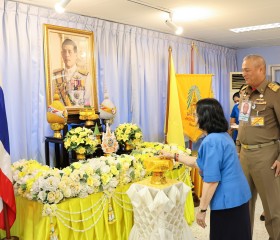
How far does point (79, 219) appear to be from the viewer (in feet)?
8.32

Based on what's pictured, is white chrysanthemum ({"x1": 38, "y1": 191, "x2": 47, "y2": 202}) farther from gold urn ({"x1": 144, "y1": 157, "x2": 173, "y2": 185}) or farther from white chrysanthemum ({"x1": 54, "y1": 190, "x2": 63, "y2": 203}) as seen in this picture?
gold urn ({"x1": 144, "y1": 157, "x2": 173, "y2": 185})

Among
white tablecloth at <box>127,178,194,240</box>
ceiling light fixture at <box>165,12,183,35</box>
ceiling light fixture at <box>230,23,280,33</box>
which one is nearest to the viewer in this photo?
white tablecloth at <box>127,178,194,240</box>

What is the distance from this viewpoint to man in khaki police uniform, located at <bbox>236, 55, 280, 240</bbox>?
255 centimetres

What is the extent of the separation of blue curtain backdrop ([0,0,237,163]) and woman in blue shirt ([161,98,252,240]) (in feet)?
6.01

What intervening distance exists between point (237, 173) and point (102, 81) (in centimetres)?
228

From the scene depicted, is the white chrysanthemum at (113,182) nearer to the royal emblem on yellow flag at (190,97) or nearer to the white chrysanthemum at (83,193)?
the white chrysanthemum at (83,193)

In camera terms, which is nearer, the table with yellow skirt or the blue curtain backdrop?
the table with yellow skirt

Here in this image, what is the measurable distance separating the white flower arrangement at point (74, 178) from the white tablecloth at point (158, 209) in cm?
24

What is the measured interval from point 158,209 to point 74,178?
26.3 inches

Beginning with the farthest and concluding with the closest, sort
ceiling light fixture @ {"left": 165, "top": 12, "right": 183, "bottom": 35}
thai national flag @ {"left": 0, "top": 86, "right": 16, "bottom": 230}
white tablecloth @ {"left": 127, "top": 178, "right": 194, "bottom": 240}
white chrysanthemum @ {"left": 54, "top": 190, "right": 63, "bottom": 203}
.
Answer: ceiling light fixture @ {"left": 165, "top": 12, "right": 183, "bottom": 35} → white tablecloth @ {"left": 127, "top": 178, "right": 194, "bottom": 240} → white chrysanthemum @ {"left": 54, "top": 190, "right": 63, "bottom": 203} → thai national flag @ {"left": 0, "top": 86, "right": 16, "bottom": 230}

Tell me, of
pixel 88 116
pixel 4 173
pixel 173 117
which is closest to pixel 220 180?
pixel 4 173

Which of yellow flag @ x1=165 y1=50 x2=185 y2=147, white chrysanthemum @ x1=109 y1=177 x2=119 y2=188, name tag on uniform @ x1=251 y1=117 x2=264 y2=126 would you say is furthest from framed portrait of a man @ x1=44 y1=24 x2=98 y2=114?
name tag on uniform @ x1=251 y1=117 x2=264 y2=126

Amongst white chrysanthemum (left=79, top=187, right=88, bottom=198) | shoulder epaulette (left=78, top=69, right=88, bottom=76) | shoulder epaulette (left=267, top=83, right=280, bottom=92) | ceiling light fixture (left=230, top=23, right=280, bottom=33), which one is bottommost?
white chrysanthemum (left=79, top=187, right=88, bottom=198)

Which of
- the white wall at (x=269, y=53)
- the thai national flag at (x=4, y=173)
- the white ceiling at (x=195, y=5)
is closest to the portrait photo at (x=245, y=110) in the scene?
the white ceiling at (x=195, y=5)
